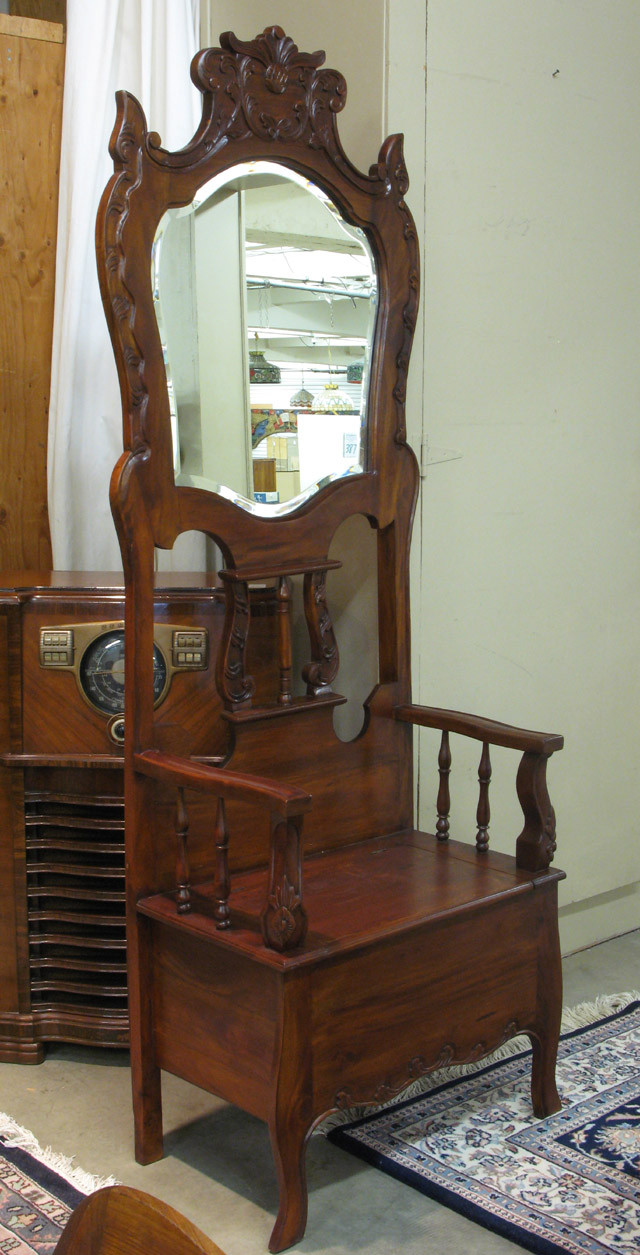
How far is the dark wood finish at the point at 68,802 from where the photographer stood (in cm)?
232

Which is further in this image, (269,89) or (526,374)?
(526,374)

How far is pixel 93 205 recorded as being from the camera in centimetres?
266

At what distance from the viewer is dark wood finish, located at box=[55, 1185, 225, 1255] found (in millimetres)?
788

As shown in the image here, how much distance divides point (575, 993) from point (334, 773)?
0.97 meters

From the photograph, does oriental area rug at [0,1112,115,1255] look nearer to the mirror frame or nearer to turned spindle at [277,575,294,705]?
turned spindle at [277,575,294,705]

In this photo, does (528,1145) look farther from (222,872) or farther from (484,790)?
(222,872)

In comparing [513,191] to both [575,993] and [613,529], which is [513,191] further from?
[575,993]

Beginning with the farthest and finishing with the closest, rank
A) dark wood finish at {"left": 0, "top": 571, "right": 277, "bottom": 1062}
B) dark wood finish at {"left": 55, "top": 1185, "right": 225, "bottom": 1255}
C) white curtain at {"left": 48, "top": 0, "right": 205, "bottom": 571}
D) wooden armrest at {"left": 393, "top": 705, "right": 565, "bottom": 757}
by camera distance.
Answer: white curtain at {"left": 48, "top": 0, "right": 205, "bottom": 571} → dark wood finish at {"left": 0, "top": 571, "right": 277, "bottom": 1062} → wooden armrest at {"left": 393, "top": 705, "right": 565, "bottom": 757} → dark wood finish at {"left": 55, "top": 1185, "right": 225, "bottom": 1255}

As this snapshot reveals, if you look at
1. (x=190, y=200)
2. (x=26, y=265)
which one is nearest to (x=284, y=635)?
(x=190, y=200)

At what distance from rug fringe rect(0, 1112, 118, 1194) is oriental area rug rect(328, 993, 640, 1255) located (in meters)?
0.45

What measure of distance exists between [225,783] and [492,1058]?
1.05 metres

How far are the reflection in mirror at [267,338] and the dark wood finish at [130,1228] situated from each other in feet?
4.49

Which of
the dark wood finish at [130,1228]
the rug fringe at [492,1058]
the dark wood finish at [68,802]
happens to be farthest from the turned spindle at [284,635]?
the dark wood finish at [130,1228]

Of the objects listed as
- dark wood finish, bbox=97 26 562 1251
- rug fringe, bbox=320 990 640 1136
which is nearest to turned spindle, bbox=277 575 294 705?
dark wood finish, bbox=97 26 562 1251
